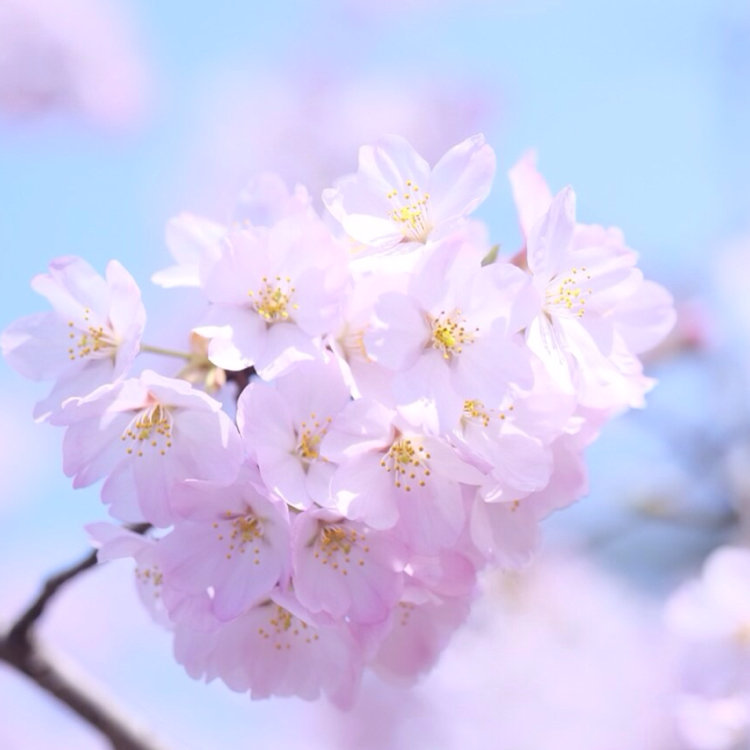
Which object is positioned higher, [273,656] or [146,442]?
[146,442]

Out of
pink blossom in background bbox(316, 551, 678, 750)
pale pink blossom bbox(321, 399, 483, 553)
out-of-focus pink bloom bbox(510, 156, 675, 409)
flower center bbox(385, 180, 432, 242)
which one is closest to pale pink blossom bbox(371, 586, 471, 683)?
pale pink blossom bbox(321, 399, 483, 553)

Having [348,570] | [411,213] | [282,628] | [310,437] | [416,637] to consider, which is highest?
[411,213]

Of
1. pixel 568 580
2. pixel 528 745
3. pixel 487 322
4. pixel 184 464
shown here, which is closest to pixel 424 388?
pixel 487 322

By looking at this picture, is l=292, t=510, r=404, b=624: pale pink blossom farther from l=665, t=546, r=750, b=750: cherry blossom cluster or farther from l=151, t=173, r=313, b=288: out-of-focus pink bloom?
l=665, t=546, r=750, b=750: cherry blossom cluster

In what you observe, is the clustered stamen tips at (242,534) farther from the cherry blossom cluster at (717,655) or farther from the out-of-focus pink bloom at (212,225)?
the cherry blossom cluster at (717,655)

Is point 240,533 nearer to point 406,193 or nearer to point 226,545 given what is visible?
point 226,545

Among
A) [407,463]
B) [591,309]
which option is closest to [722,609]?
[591,309]

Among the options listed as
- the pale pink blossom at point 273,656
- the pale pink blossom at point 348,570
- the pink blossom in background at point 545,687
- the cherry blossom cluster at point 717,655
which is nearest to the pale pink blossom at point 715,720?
the cherry blossom cluster at point 717,655

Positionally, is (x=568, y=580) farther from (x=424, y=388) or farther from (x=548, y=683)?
(x=424, y=388)
